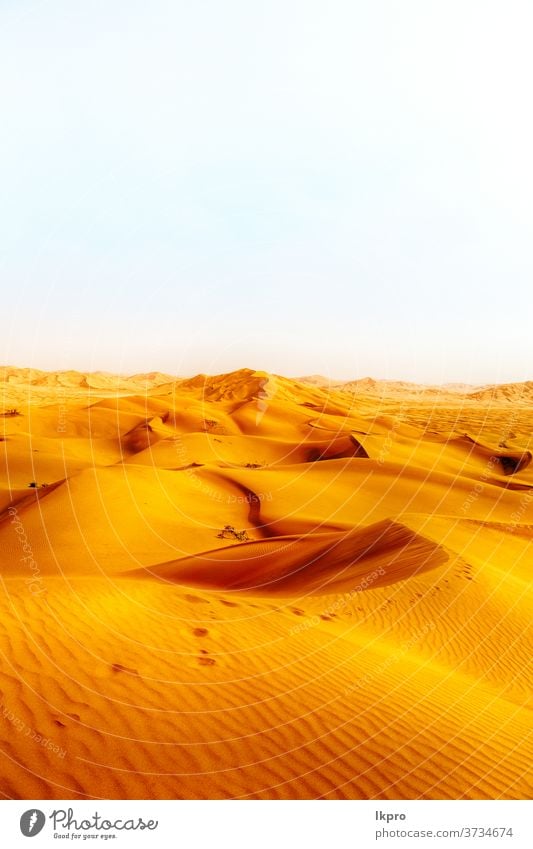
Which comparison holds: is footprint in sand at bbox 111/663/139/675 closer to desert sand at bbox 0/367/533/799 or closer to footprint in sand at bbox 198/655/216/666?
desert sand at bbox 0/367/533/799

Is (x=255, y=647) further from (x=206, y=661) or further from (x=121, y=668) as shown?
(x=121, y=668)

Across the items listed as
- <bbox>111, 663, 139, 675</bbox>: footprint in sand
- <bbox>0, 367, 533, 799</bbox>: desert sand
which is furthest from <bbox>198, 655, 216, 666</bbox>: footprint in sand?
<bbox>111, 663, 139, 675</bbox>: footprint in sand

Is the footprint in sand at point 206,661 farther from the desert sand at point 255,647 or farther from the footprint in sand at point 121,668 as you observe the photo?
the footprint in sand at point 121,668

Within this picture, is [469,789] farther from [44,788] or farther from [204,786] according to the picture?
[44,788]

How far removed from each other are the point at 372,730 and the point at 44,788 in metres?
3.04

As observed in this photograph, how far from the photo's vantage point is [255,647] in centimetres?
670

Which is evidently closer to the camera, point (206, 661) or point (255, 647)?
point (206, 661)

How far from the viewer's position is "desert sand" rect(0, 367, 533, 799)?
14.7 ft

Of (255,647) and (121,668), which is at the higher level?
(121,668)

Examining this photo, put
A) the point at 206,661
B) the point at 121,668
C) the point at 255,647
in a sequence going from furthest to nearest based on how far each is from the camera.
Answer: the point at 255,647
the point at 206,661
the point at 121,668

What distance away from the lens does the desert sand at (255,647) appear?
14.7ft

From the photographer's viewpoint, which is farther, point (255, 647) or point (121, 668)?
point (255, 647)

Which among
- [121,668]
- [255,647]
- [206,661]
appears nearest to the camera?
[121,668]

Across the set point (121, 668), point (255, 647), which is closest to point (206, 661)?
point (255, 647)
